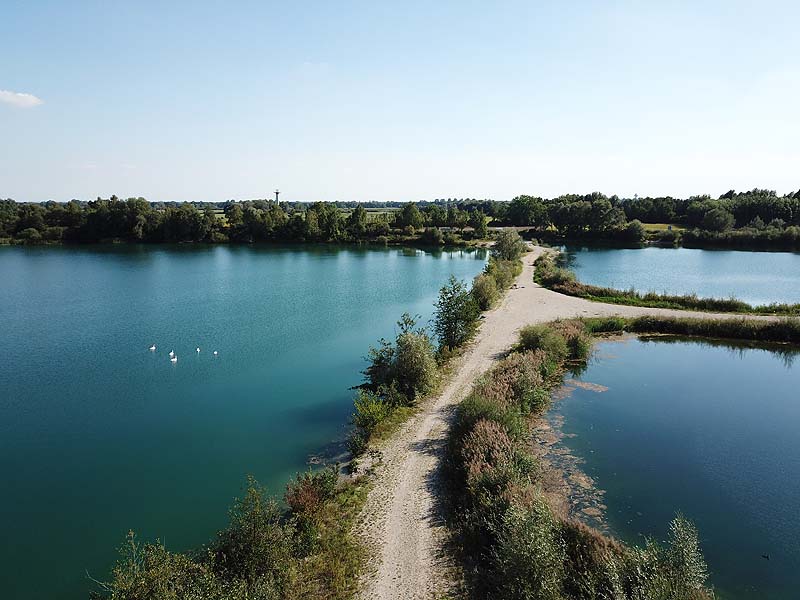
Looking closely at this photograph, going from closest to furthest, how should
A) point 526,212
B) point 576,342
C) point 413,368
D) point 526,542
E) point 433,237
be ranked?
point 526,542 → point 413,368 → point 576,342 → point 433,237 → point 526,212

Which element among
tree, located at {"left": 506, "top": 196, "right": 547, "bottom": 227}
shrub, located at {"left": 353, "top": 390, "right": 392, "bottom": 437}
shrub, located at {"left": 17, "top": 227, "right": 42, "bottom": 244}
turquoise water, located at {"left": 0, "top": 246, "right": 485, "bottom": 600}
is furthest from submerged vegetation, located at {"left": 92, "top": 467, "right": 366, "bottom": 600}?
tree, located at {"left": 506, "top": 196, "right": 547, "bottom": 227}

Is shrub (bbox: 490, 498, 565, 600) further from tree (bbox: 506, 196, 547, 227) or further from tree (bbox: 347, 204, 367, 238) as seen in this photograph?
tree (bbox: 506, 196, 547, 227)

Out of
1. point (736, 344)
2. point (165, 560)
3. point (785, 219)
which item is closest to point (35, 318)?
point (165, 560)

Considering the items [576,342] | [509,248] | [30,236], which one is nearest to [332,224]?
[509,248]

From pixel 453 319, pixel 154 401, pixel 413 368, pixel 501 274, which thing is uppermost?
pixel 501 274

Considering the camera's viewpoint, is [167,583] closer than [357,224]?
Yes

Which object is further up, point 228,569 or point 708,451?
point 228,569

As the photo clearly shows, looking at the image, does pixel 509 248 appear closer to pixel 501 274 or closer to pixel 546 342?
pixel 501 274

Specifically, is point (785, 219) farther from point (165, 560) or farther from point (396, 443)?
point (165, 560)
